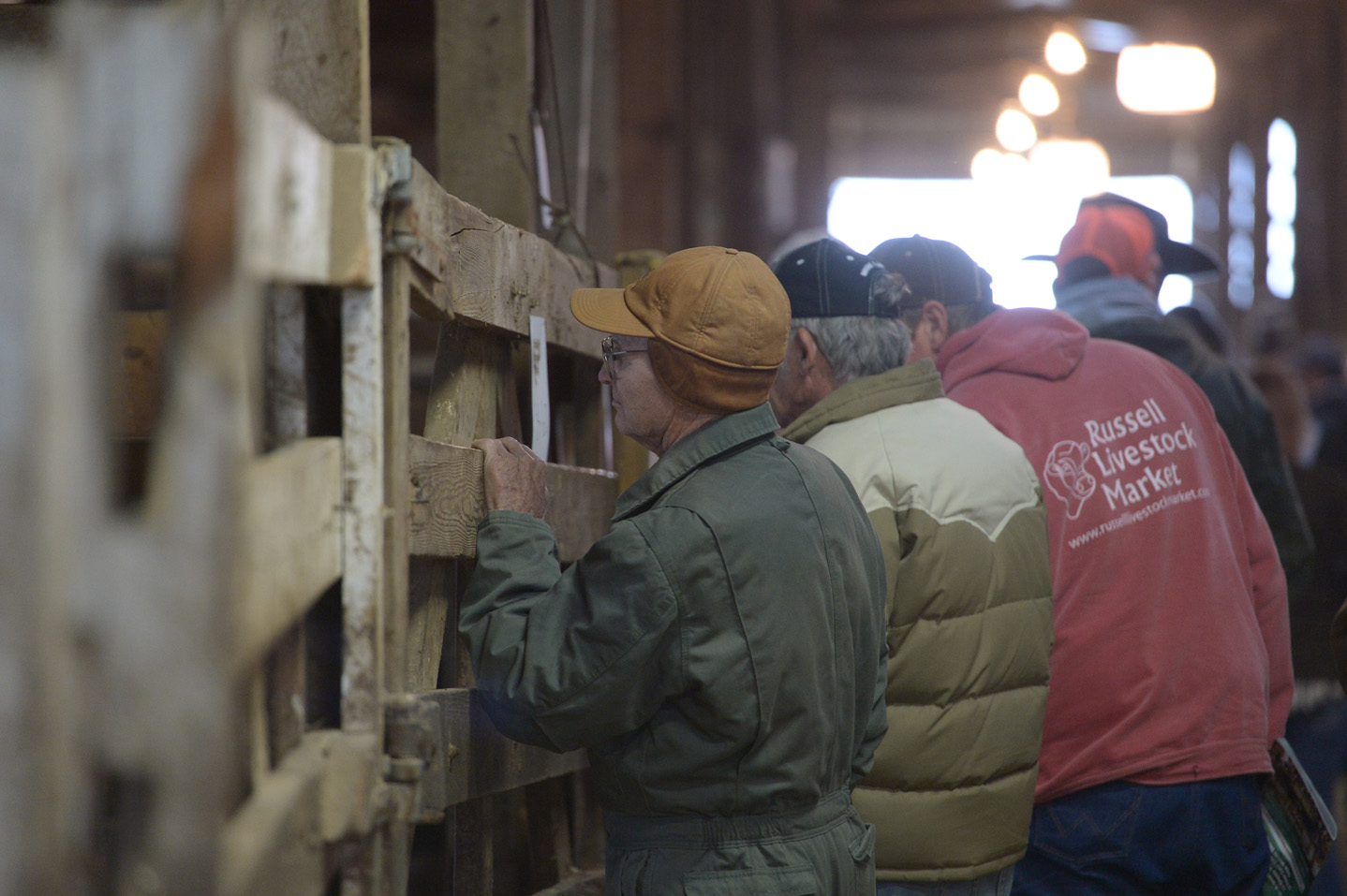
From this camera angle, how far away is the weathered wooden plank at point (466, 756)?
186 centimetres

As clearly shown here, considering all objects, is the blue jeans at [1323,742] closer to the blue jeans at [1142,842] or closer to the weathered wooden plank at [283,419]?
the blue jeans at [1142,842]

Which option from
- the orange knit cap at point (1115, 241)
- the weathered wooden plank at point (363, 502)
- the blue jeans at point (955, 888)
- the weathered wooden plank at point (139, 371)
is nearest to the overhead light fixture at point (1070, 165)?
the orange knit cap at point (1115, 241)

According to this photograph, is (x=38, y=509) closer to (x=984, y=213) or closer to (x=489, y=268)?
(x=489, y=268)

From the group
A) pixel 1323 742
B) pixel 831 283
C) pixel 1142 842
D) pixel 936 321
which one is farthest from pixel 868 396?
pixel 1323 742

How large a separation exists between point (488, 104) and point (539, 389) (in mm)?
761

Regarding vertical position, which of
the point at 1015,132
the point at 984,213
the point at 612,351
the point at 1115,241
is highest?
Result: the point at 1015,132

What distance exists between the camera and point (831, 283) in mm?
2666

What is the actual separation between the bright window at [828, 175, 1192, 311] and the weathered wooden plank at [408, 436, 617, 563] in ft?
26.1

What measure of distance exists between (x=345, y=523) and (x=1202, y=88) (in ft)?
36.4

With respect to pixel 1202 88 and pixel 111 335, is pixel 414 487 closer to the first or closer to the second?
pixel 111 335

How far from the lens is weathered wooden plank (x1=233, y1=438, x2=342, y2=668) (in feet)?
3.72

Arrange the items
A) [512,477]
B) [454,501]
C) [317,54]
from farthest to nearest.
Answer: [512,477]
[454,501]
[317,54]

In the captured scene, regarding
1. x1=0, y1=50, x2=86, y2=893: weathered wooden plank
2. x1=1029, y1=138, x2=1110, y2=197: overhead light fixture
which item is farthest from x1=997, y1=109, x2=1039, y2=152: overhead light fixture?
x1=0, y1=50, x2=86, y2=893: weathered wooden plank

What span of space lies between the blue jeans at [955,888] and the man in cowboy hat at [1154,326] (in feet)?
4.69
